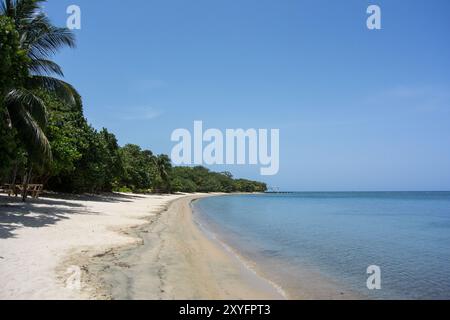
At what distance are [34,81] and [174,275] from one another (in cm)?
1280

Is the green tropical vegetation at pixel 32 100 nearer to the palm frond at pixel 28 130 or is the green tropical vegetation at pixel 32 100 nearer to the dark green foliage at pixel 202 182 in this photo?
the palm frond at pixel 28 130

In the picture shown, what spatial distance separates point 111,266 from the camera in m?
8.63

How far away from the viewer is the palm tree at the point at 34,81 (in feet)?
51.3

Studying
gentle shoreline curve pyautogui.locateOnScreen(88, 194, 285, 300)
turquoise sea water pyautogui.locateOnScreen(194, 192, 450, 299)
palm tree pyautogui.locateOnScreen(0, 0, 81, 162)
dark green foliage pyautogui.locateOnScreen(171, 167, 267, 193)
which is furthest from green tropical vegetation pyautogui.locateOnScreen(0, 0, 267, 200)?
dark green foliage pyautogui.locateOnScreen(171, 167, 267, 193)

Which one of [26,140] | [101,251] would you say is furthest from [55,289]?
[26,140]

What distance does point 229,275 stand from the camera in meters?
9.34

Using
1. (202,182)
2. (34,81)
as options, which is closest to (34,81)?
(34,81)

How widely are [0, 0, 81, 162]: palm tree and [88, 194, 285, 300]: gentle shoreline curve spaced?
697cm

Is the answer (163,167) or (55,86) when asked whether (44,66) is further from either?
(163,167)

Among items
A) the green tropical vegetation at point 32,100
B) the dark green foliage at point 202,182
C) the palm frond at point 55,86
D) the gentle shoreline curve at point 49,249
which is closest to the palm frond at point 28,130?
the green tropical vegetation at point 32,100

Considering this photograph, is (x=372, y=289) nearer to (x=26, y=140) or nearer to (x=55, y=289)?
(x=55, y=289)

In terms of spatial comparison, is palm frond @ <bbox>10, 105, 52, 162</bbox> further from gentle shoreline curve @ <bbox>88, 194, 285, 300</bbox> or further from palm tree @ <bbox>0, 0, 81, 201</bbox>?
gentle shoreline curve @ <bbox>88, 194, 285, 300</bbox>

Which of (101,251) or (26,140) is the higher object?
(26,140)
